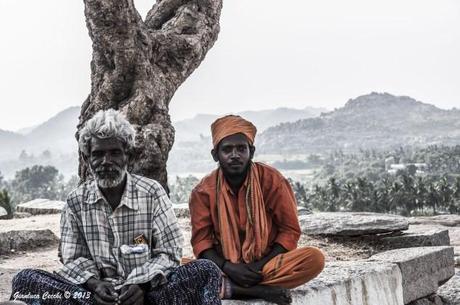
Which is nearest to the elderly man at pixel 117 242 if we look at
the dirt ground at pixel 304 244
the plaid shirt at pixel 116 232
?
the plaid shirt at pixel 116 232

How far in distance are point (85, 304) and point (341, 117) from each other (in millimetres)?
187366

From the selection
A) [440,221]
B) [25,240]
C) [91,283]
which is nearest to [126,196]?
[91,283]

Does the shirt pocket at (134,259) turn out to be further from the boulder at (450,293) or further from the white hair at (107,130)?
the boulder at (450,293)

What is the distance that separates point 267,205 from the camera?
13.0ft

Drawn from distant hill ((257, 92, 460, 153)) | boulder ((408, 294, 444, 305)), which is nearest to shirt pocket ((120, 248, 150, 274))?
boulder ((408, 294, 444, 305))

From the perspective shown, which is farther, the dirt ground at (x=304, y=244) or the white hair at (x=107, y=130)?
the dirt ground at (x=304, y=244)

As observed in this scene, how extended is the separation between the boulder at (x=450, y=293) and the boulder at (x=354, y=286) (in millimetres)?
1230

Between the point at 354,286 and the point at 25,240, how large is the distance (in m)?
5.10

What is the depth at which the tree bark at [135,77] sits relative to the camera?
5.53m

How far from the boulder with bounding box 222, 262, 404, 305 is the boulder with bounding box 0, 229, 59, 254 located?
180 inches

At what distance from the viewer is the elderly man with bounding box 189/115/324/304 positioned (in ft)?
12.5

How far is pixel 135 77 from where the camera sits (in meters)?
5.91

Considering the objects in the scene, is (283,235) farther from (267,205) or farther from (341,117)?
(341,117)

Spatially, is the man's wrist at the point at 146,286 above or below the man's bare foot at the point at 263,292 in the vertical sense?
above
